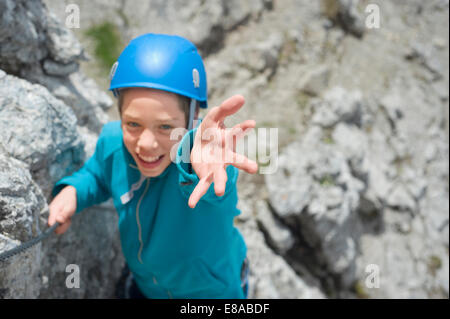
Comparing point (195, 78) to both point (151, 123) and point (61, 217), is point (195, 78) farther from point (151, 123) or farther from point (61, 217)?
point (61, 217)

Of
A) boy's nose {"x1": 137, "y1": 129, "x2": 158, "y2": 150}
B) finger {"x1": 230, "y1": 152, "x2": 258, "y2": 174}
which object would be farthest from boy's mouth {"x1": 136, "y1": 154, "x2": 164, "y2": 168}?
finger {"x1": 230, "y1": 152, "x2": 258, "y2": 174}

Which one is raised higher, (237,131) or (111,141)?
(111,141)

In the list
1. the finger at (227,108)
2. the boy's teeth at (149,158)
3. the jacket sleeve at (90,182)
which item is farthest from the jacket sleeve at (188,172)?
the jacket sleeve at (90,182)

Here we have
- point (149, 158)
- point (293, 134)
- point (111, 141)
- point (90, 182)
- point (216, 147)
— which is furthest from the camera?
point (293, 134)

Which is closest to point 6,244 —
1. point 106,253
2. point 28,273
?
point 28,273

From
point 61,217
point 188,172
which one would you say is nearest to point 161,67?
point 188,172

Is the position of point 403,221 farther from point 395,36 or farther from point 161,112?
point 161,112

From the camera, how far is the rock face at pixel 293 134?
275 centimetres

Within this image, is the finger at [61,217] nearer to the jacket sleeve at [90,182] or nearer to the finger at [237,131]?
the jacket sleeve at [90,182]

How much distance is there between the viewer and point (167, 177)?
2441 millimetres

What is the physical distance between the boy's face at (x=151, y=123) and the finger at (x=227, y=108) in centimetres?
47

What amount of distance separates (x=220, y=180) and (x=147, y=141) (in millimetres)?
714

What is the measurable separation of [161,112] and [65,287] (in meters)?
2.28

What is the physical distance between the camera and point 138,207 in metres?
2.52
